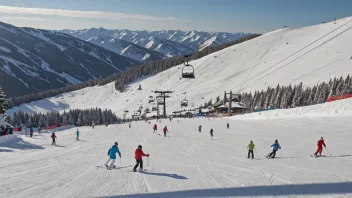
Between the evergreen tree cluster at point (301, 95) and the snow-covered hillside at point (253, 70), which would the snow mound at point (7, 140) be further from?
the snow-covered hillside at point (253, 70)

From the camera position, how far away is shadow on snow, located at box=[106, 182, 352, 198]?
12742 mm

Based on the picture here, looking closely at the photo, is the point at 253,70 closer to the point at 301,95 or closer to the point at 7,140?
the point at 301,95

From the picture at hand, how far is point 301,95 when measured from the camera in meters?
86.5

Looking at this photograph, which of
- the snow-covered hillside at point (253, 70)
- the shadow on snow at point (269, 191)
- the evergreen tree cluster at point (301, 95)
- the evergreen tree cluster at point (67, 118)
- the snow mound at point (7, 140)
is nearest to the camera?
the shadow on snow at point (269, 191)

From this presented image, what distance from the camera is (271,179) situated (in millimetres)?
15203

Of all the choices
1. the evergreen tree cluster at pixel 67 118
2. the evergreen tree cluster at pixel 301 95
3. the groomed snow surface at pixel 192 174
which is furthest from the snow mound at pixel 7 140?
the evergreen tree cluster at pixel 67 118

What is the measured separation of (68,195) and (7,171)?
660 centimetres

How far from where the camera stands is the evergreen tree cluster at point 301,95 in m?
81.8

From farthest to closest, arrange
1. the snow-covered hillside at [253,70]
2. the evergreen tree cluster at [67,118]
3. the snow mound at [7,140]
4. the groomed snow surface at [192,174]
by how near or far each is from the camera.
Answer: the snow-covered hillside at [253,70] → the evergreen tree cluster at [67,118] → the snow mound at [7,140] → the groomed snow surface at [192,174]

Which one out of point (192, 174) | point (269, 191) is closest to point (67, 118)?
point (192, 174)

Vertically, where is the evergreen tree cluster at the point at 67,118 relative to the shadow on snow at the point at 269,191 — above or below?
above

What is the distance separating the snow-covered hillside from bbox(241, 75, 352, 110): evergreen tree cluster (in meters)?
19.8

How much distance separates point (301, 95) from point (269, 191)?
78.6 m

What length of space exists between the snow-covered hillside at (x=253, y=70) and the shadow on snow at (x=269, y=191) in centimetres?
10063
